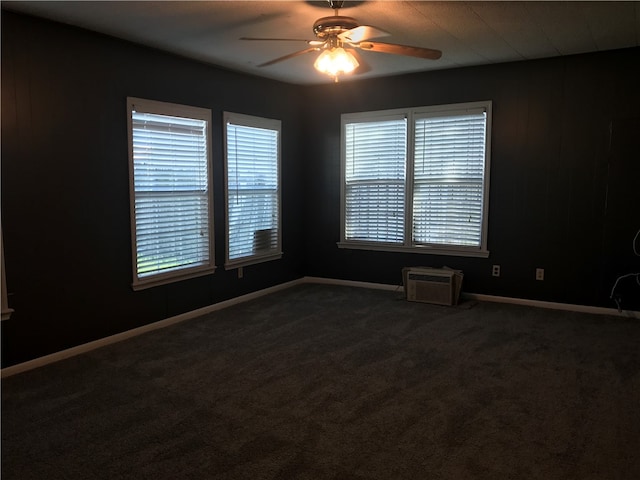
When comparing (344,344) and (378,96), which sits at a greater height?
(378,96)

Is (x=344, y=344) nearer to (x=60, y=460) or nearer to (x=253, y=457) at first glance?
(x=253, y=457)

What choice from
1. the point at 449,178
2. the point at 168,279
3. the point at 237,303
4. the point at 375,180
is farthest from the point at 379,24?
the point at 237,303

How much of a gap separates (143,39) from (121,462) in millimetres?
3149

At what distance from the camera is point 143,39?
3.97m

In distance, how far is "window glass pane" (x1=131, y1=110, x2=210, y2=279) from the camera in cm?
419

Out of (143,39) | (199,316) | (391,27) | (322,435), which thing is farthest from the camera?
(199,316)

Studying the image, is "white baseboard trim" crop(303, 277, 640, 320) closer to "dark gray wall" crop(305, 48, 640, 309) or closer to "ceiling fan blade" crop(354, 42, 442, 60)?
"dark gray wall" crop(305, 48, 640, 309)

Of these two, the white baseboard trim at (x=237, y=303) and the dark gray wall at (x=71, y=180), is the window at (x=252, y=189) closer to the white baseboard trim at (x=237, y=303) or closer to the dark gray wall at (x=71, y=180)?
the white baseboard trim at (x=237, y=303)

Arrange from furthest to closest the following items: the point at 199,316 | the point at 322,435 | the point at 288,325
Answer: the point at 199,316, the point at 288,325, the point at 322,435

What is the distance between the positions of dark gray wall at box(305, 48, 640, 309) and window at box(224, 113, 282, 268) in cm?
150

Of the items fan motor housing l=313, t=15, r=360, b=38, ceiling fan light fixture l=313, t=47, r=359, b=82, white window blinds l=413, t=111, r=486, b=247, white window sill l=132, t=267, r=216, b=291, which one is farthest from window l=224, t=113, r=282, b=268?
fan motor housing l=313, t=15, r=360, b=38

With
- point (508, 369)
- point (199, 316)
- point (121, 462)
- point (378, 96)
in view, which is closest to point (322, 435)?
point (121, 462)

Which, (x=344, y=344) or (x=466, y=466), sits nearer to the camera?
(x=466, y=466)

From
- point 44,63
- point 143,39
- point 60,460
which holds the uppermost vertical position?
point 143,39
